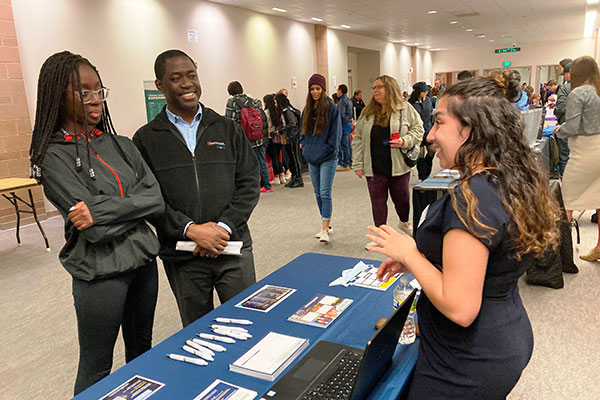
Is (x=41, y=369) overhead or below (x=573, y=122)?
below

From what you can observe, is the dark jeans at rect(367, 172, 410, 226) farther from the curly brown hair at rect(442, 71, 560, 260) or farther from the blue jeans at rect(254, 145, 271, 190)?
the blue jeans at rect(254, 145, 271, 190)

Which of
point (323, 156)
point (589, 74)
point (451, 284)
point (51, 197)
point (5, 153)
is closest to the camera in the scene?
point (451, 284)

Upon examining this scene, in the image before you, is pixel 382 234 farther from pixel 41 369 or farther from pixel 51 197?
pixel 41 369

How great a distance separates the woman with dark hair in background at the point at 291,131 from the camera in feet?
25.4

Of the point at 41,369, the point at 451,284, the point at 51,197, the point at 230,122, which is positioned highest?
the point at 230,122

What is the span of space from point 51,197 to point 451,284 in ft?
4.27

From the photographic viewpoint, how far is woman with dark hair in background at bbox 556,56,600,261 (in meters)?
3.81

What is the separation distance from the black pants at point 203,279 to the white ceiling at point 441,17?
24.4 ft

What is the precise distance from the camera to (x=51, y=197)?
1.57 metres

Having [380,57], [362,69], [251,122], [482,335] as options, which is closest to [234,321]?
[482,335]

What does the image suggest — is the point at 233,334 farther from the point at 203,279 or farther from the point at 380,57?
the point at 380,57

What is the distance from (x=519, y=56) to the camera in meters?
19.6

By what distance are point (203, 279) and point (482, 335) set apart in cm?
120

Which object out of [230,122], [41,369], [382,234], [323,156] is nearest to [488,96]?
[382,234]
